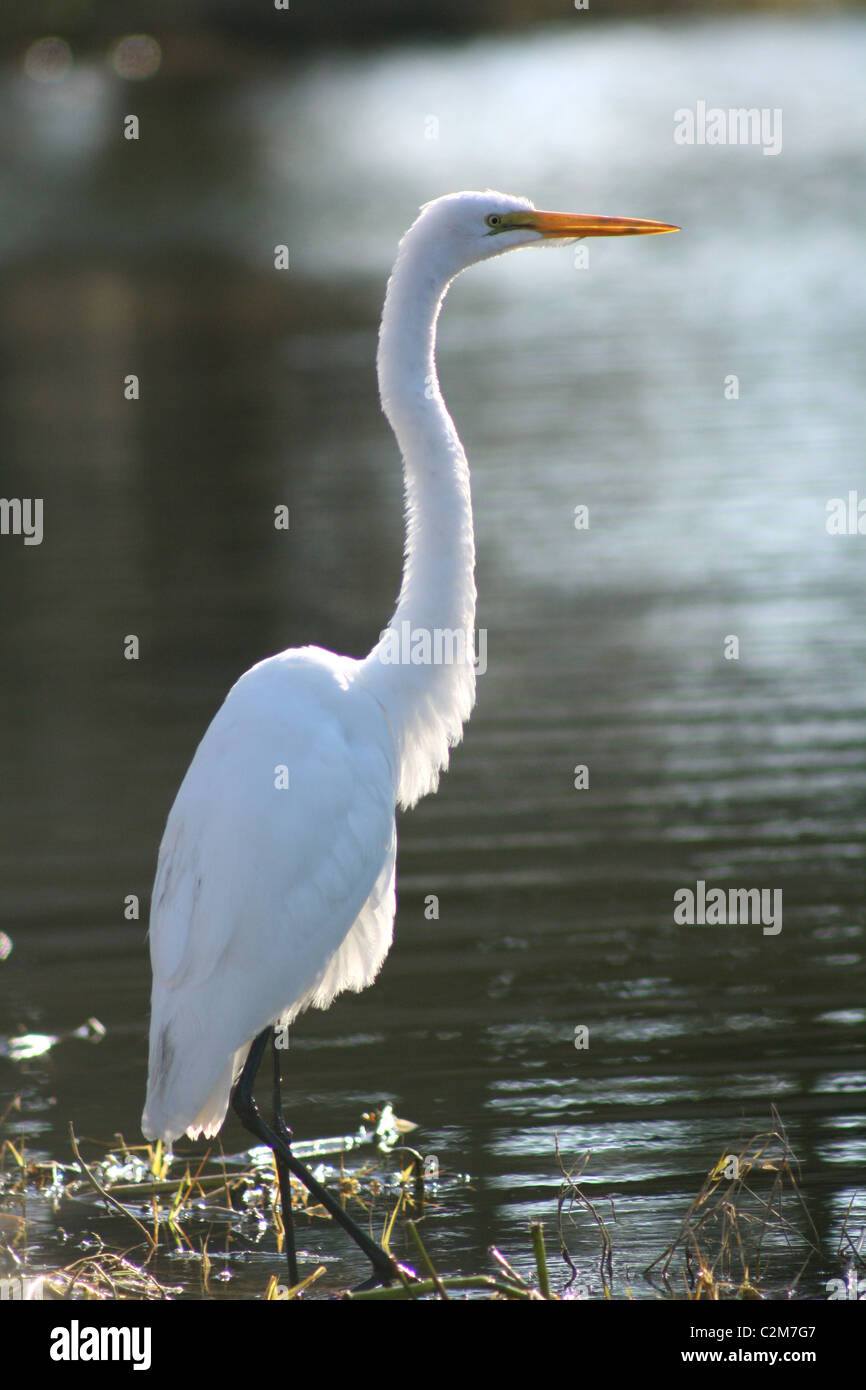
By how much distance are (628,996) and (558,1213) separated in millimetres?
1411

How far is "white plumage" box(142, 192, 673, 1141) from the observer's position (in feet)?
13.1

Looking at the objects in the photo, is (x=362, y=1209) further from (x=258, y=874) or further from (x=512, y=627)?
(x=512, y=627)

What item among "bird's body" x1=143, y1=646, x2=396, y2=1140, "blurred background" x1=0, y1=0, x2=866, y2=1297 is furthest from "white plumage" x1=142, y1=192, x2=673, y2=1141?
"blurred background" x1=0, y1=0, x2=866, y2=1297

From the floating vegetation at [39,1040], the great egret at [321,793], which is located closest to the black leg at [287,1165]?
the great egret at [321,793]

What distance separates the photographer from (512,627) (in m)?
9.73

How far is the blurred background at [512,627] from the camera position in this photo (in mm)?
4988

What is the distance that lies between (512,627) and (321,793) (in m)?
5.66

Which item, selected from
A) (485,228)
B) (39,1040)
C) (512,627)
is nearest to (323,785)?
(485,228)

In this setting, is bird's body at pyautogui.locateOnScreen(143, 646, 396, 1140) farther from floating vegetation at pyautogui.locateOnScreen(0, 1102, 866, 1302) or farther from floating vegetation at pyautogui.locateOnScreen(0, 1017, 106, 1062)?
floating vegetation at pyautogui.locateOnScreen(0, 1017, 106, 1062)

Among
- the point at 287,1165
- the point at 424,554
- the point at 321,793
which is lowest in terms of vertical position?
the point at 287,1165

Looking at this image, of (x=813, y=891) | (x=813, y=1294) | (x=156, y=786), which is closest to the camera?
(x=813, y=1294)

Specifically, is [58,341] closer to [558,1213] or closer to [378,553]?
[378,553]

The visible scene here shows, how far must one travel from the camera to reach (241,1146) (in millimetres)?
4914

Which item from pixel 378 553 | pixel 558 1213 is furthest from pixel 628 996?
pixel 378 553
